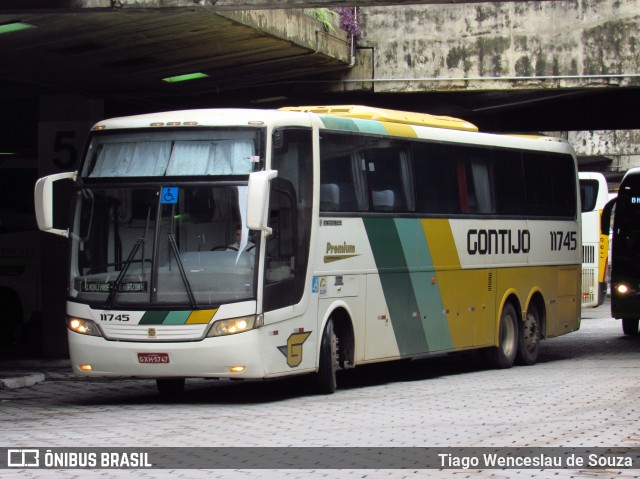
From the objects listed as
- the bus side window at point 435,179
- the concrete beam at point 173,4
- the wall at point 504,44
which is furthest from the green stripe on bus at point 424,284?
the wall at point 504,44

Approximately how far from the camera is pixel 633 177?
26.5 metres

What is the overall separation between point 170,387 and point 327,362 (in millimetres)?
1875

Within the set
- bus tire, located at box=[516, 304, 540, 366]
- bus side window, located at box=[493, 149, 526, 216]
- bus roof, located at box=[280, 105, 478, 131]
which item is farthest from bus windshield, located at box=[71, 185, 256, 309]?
bus tire, located at box=[516, 304, 540, 366]

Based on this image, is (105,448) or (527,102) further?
(527,102)

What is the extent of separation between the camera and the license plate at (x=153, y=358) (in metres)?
13.6

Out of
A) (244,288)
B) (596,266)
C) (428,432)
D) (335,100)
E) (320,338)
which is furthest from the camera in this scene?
(596,266)

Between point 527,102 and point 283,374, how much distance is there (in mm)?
13648

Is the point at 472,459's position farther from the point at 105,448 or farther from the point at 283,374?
the point at 283,374

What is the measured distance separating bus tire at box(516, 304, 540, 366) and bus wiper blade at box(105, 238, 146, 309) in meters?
7.87

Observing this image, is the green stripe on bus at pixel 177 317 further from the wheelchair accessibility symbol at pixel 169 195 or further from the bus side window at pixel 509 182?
the bus side window at pixel 509 182

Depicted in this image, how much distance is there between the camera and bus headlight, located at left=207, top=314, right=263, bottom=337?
13.6m

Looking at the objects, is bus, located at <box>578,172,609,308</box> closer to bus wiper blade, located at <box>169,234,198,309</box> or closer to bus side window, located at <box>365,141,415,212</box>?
bus side window, located at <box>365,141,415,212</box>

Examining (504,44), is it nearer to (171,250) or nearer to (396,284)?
(396,284)

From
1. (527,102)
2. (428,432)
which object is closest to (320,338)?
(428,432)
